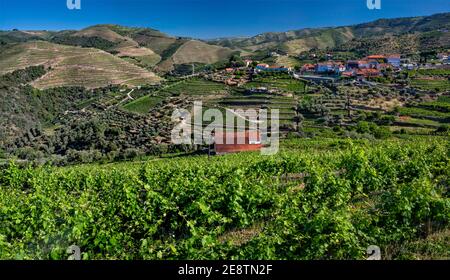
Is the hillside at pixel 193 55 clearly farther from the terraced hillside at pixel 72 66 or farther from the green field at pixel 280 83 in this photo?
the green field at pixel 280 83

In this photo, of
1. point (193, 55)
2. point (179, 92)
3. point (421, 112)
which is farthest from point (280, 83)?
point (193, 55)

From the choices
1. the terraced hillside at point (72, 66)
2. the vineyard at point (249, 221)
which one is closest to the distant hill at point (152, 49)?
the terraced hillside at point (72, 66)

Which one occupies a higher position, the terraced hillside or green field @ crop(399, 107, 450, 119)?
the terraced hillside

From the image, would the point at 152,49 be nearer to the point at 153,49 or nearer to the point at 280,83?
the point at 153,49

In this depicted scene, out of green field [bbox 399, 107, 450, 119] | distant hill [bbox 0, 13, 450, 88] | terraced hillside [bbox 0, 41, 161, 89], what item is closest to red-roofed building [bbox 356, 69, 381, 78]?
green field [bbox 399, 107, 450, 119]

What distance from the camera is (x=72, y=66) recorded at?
8131 centimetres

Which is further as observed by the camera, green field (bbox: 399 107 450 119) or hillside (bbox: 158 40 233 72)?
hillside (bbox: 158 40 233 72)

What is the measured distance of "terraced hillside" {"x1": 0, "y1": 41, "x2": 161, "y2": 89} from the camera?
76000mm

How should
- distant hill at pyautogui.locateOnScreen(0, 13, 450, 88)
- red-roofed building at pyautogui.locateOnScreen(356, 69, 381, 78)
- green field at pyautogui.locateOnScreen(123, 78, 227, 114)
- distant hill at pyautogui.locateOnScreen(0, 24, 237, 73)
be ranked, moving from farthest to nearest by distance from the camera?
distant hill at pyautogui.locateOnScreen(0, 24, 237, 73) → distant hill at pyautogui.locateOnScreen(0, 13, 450, 88) → red-roofed building at pyautogui.locateOnScreen(356, 69, 381, 78) → green field at pyautogui.locateOnScreen(123, 78, 227, 114)

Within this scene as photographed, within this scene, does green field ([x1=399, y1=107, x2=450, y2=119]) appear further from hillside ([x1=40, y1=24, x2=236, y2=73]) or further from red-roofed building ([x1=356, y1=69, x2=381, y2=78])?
hillside ([x1=40, y1=24, x2=236, y2=73])

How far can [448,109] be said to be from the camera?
118ft

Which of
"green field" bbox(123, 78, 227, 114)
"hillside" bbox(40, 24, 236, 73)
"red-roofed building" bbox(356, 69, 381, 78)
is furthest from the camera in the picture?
"hillside" bbox(40, 24, 236, 73)

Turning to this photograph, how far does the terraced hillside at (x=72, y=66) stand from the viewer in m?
76.0
